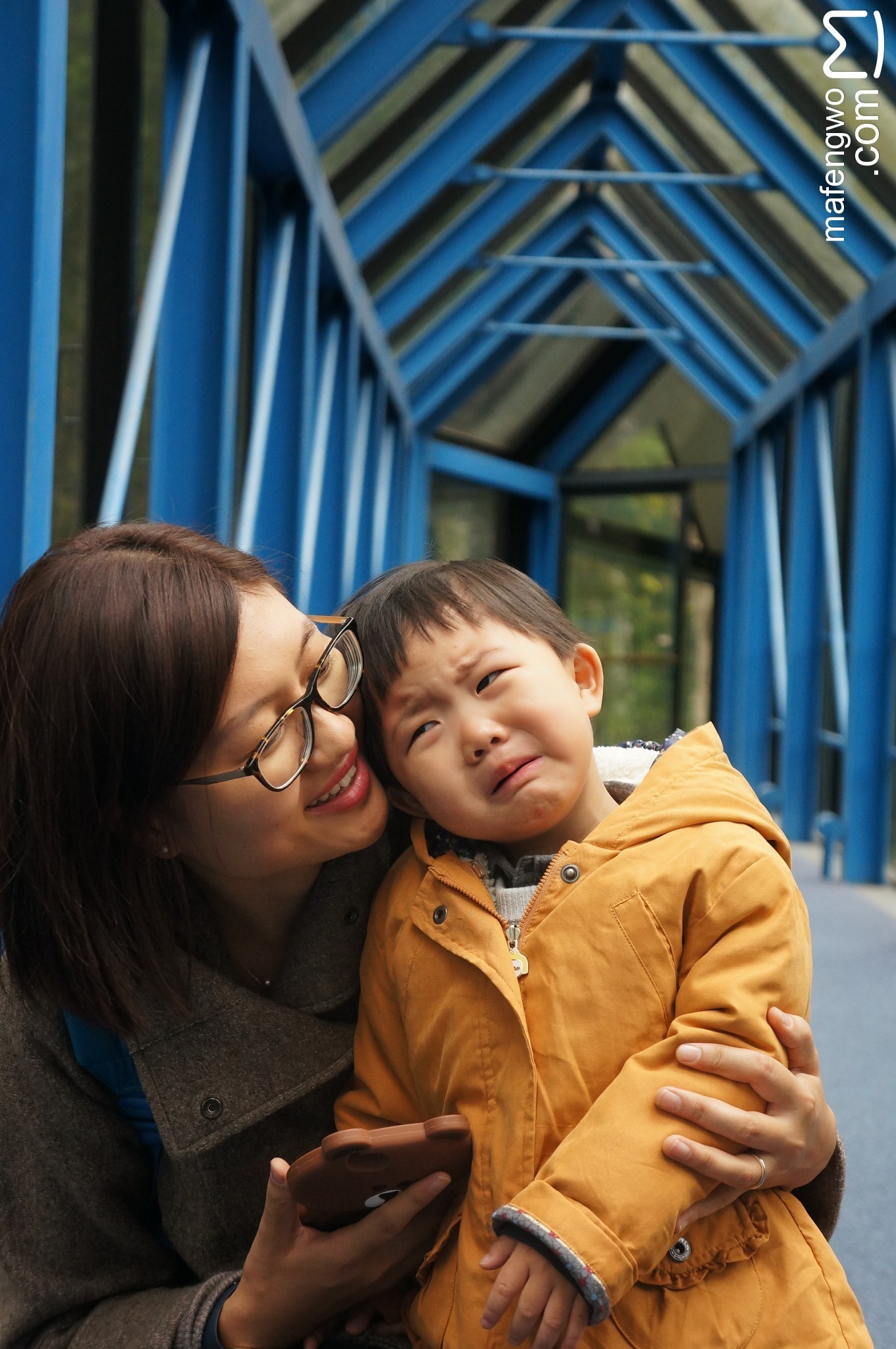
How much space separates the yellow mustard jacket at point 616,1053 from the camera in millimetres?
1241

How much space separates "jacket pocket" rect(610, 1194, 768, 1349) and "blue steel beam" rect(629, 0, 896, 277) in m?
5.61

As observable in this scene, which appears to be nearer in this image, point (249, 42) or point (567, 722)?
point (567, 722)

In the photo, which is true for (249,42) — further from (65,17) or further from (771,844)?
(771,844)

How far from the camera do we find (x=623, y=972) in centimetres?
134

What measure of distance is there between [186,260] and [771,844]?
2.59 m

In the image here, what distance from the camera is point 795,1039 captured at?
135 centimetres

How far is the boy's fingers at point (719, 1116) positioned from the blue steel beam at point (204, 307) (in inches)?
96.4

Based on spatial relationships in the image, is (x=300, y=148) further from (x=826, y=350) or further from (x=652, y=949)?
(x=826, y=350)

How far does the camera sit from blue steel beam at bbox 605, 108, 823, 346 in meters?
7.35

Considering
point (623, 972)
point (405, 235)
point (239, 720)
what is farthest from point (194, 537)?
point (405, 235)

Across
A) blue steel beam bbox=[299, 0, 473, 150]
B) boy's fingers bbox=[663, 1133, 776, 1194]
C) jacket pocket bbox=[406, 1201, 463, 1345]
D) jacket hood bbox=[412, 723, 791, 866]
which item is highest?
blue steel beam bbox=[299, 0, 473, 150]

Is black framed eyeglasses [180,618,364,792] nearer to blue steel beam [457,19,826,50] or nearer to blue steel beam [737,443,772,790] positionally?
blue steel beam [457,19,826,50]

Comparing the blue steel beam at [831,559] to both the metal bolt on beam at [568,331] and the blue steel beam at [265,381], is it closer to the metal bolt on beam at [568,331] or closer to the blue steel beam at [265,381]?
the metal bolt on beam at [568,331]

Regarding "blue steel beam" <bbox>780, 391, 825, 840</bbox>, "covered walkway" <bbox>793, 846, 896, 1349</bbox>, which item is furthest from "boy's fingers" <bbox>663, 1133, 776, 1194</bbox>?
"blue steel beam" <bbox>780, 391, 825, 840</bbox>
